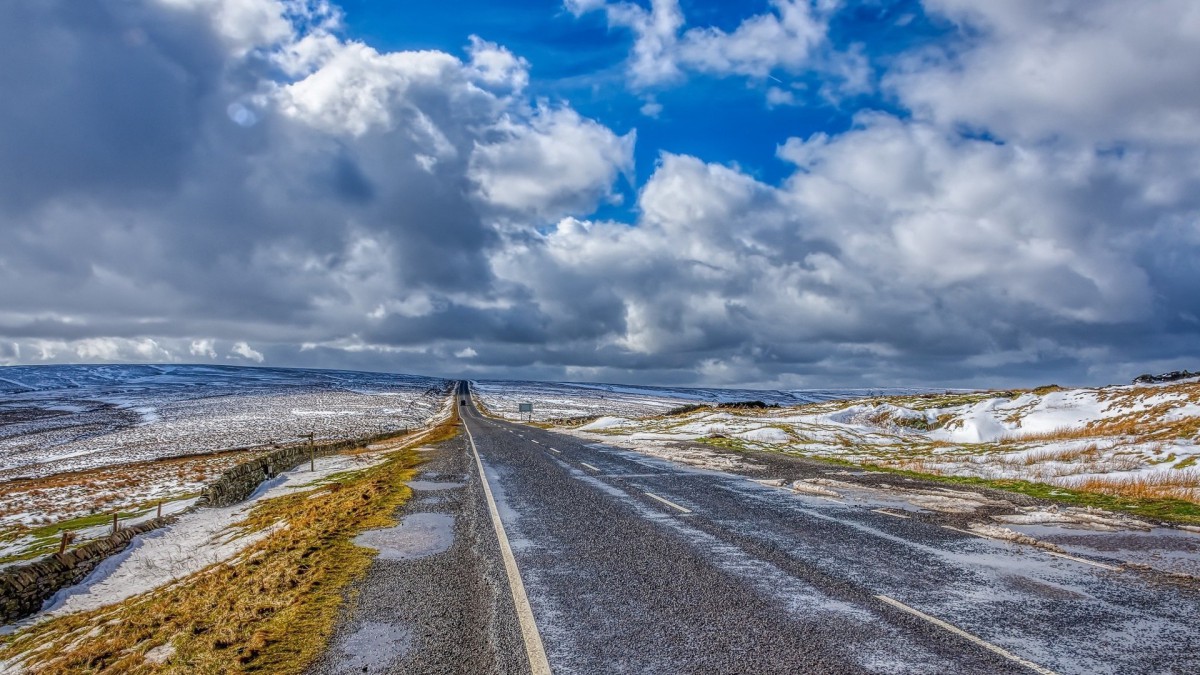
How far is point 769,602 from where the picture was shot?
25.4 feet

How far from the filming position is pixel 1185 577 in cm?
866

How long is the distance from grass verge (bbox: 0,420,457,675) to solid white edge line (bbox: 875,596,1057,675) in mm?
6740

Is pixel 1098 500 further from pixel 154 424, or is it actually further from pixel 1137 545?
pixel 154 424

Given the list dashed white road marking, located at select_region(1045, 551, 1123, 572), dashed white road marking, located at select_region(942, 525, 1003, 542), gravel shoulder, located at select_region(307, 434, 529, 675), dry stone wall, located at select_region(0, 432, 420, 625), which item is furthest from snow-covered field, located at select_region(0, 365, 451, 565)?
dashed white road marking, located at select_region(1045, 551, 1123, 572)

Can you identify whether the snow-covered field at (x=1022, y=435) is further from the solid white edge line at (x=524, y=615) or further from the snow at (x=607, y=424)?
the solid white edge line at (x=524, y=615)

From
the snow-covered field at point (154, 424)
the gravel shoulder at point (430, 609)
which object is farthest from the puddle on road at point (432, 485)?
the snow-covered field at point (154, 424)

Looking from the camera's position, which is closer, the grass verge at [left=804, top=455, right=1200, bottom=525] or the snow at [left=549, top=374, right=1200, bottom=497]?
the grass verge at [left=804, top=455, right=1200, bottom=525]

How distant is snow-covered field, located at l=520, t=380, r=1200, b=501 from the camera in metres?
19.1

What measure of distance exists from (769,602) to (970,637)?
84.4 inches

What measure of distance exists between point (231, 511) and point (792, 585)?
2194cm

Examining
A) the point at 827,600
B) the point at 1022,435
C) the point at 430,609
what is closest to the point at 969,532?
the point at 827,600

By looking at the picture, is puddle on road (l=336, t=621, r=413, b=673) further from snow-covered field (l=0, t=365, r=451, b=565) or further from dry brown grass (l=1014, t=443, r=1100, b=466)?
dry brown grass (l=1014, t=443, r=1100, b=466)

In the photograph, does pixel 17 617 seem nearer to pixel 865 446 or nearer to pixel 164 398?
pixel 865 446

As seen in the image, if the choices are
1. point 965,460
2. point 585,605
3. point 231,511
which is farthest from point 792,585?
point 231,511
